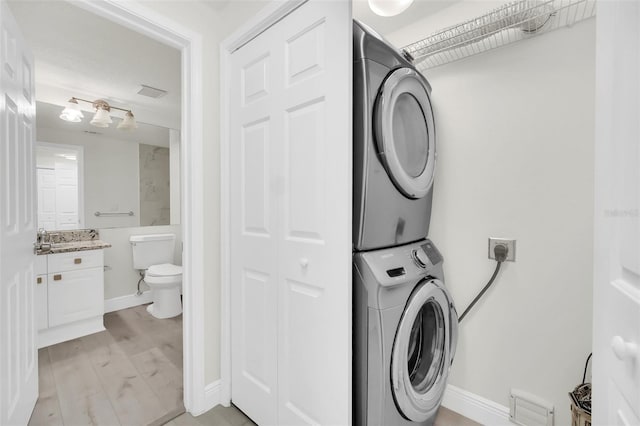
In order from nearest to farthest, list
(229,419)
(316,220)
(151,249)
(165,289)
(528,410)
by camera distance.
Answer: (316,220), (528,410), (229,419), (165,289), (151,249)

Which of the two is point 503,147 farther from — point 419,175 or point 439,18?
point 439,18

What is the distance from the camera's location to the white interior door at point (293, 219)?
3.71ft

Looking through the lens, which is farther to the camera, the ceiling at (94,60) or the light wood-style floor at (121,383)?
the ceiling at (94,60)

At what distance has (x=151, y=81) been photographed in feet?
9.51

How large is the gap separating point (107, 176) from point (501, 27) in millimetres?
3738

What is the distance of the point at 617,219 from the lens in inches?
21.2

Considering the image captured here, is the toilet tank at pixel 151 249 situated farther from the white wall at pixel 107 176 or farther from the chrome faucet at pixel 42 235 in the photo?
the chrome faucet at pixel 42 235

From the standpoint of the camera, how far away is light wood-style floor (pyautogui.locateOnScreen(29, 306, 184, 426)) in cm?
171

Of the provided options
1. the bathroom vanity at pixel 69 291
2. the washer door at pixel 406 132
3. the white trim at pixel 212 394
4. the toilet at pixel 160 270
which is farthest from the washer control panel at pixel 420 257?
the bathroom vanity at pixel 69 291

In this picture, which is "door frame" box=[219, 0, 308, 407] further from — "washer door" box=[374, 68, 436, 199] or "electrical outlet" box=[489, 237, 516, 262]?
"electrical outlet" box=[489, 237, 516, 262]

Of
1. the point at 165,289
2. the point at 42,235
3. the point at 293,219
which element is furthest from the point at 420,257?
the point at 42,235

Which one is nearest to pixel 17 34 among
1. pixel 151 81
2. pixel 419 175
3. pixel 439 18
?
pixel 151 81

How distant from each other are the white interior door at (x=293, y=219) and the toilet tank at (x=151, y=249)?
2.33 metres

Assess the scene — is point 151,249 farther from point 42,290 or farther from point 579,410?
point 579,410
